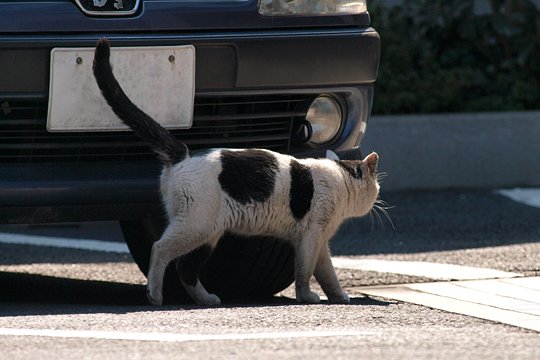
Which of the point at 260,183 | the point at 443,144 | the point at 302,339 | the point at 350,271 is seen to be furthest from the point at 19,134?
the point at 443,144

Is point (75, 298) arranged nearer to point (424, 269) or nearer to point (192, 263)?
point (192, 263)

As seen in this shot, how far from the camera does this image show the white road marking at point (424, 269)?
6.64 metres

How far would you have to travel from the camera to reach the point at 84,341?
4559 mm

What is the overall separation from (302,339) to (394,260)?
2.71 metres

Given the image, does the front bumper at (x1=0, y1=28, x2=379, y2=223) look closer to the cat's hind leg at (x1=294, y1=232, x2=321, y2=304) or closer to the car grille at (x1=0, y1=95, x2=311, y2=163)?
the car grille at (x1=0, y1=95, x2=311, y2=163)

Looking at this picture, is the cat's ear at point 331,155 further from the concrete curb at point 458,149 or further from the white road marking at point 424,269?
the concrete curb at point 458,149

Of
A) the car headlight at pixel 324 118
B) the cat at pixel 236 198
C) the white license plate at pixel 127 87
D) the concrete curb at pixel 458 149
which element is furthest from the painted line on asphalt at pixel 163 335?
the concrete curb at pixel 458 149

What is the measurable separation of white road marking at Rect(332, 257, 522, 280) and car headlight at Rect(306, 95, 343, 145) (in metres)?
0.98

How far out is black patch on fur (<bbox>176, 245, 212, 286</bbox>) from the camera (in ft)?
18.6

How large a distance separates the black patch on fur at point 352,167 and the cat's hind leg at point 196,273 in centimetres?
69

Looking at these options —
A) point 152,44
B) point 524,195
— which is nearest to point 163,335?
point 152,44

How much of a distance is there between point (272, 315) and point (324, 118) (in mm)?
1158

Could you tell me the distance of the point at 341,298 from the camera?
593 cm

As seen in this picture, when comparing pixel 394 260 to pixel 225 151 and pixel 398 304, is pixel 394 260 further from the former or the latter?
pixel 225 151
